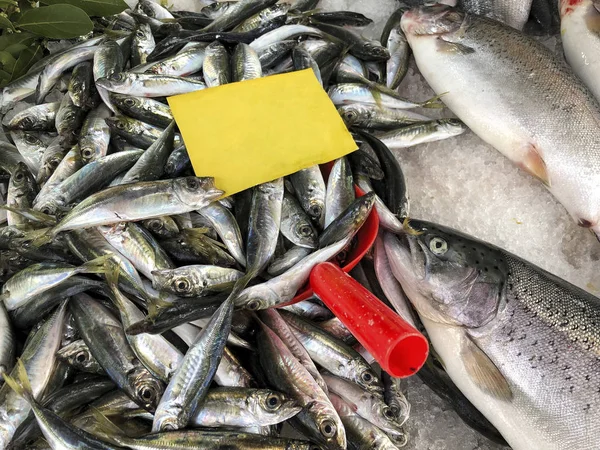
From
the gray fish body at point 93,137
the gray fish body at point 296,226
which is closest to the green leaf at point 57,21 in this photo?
the gray fish body at point 93,137

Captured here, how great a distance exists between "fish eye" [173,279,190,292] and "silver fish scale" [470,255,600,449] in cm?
83

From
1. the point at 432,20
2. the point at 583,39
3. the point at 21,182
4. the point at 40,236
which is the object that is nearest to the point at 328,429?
the point at 40,236

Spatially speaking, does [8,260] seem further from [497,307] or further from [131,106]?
[497,307]

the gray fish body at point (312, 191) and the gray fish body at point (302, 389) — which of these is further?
the gray fish body at point (312, 191)

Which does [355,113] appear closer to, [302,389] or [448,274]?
[448,274]

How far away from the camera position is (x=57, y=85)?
1.83m

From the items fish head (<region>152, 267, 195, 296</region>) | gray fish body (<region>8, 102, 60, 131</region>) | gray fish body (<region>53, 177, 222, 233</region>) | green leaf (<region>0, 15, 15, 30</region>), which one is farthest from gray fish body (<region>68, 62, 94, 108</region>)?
fish head (<region>152, 267, 195, 296</region>)

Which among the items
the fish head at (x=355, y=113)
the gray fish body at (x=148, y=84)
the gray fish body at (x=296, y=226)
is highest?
the gray fish body at (x=148, y=84)

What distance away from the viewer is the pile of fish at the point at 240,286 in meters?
1.18

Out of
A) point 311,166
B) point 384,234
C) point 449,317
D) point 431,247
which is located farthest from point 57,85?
point 449,317

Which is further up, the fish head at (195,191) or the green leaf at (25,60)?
the fish head at (195,191)

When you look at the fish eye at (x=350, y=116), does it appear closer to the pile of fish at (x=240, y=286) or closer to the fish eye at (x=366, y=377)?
the pile of fish at (x=240, y=286)

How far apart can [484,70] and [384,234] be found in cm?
89

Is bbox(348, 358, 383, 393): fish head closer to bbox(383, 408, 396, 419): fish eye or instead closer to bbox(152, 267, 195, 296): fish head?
bbox(383, 408, 396, 419): fish eye
